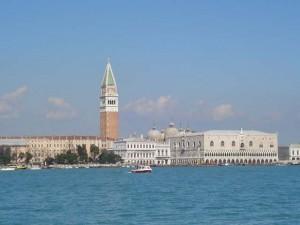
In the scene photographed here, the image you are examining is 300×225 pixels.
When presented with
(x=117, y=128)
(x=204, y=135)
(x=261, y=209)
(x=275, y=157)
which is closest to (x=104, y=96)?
(x=117, y=128)

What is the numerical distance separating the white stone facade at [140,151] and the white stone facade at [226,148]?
264cm

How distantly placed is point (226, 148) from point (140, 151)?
1210 cm

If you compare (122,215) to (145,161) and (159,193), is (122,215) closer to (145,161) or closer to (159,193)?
(159,193)

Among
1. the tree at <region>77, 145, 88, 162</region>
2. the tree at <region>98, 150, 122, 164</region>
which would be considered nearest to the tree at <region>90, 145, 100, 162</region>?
the tree at <region>98, 150, 122, 164</region>

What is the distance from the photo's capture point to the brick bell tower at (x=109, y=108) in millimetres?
125875

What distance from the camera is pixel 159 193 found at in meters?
37.9

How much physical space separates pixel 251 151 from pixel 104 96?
22.8 m

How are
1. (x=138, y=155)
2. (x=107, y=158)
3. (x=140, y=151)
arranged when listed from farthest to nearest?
(x=140, y=151), (x=138, y=155), (x=107, y=158)

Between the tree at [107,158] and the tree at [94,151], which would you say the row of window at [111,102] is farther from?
the tree at [107,158]

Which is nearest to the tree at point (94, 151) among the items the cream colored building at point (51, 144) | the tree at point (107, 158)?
the tree at point (107, 158)

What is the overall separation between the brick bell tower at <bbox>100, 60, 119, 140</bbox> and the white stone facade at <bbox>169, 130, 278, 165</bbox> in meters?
9.63

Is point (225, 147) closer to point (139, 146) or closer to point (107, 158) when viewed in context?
point (139, 146)

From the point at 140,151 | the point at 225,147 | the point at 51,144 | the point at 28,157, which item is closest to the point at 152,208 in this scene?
the point at 28,157

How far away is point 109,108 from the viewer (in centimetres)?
12644
